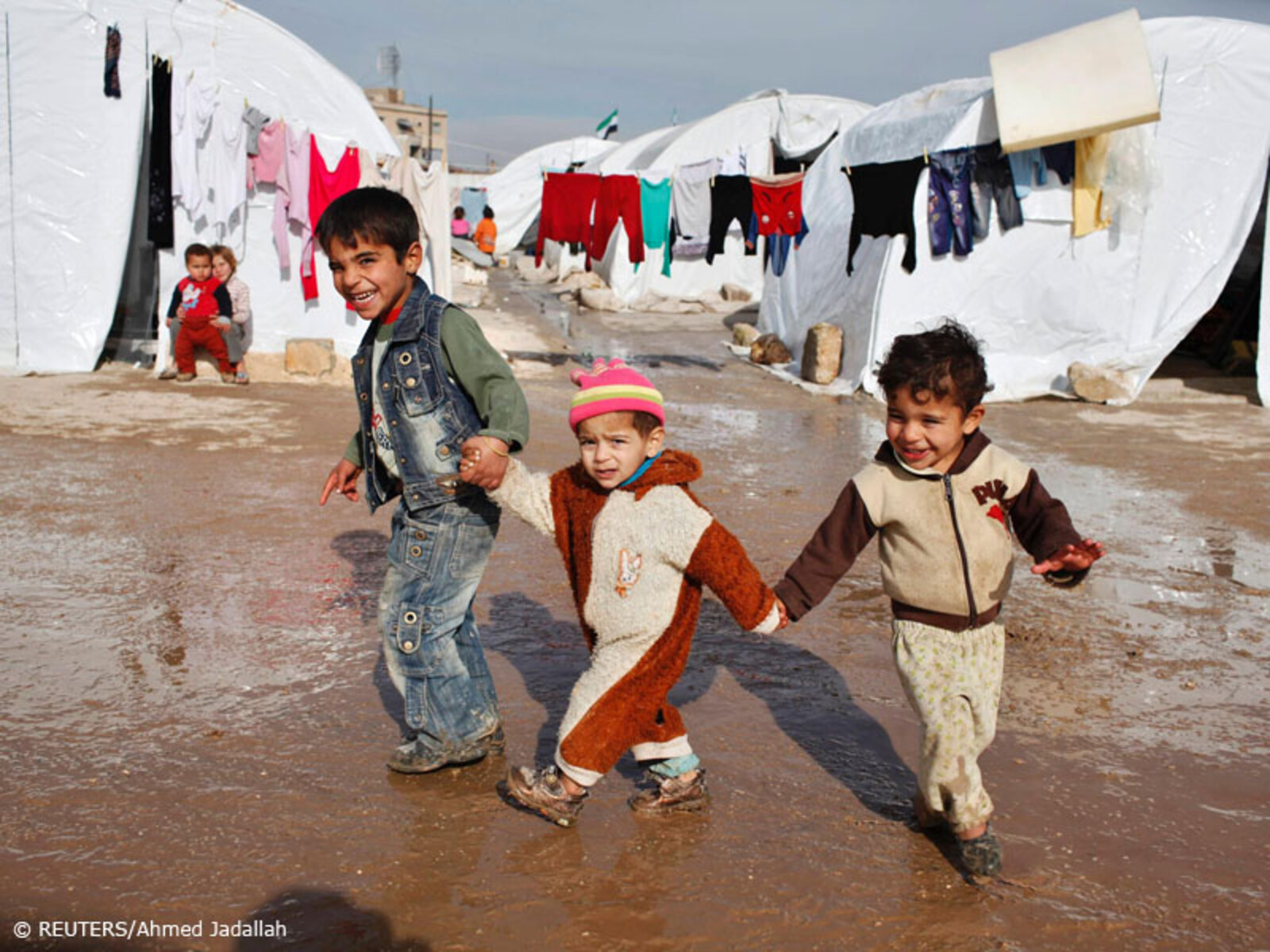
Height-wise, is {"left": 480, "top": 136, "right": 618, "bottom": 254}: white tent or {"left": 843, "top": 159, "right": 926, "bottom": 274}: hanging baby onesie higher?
{"left": 480, "top": 136, "right": 618, "bottom": 254}: white tent

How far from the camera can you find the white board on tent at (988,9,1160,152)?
10258mm

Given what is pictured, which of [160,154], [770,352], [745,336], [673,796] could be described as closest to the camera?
[673,796]

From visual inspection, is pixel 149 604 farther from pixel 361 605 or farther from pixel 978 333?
pixel 978 333

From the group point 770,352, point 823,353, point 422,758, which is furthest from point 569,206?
point 422,758

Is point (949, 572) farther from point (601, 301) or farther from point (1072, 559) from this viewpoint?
point (601, 301)

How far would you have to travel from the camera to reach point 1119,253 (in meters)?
11.6

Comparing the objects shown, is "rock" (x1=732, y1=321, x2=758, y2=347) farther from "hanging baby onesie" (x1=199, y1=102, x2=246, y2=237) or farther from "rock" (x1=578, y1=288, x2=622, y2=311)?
"hanging baby onesie" (x1=199, y1=102, x2=246, y2=237)

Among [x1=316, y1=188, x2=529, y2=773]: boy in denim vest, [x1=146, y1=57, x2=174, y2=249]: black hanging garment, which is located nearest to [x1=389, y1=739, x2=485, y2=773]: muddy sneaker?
[x1=316, y1=188, x2=529, y2=773]: boy in denim vest

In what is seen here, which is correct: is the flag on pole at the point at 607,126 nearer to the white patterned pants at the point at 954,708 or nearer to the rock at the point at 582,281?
the rock at the point at 582,281

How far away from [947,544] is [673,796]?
0.99m

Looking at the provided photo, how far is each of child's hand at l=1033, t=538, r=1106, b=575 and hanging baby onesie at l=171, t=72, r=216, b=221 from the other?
10266 mm

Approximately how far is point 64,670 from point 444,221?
9.47 metres

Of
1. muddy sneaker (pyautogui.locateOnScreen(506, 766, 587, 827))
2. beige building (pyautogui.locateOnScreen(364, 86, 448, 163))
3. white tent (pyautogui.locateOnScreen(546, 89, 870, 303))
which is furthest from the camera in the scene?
beige building (pyautogui.locateOnScreen(364, 86, 448, 163))

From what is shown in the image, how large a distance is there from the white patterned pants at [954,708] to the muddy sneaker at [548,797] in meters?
0.90
